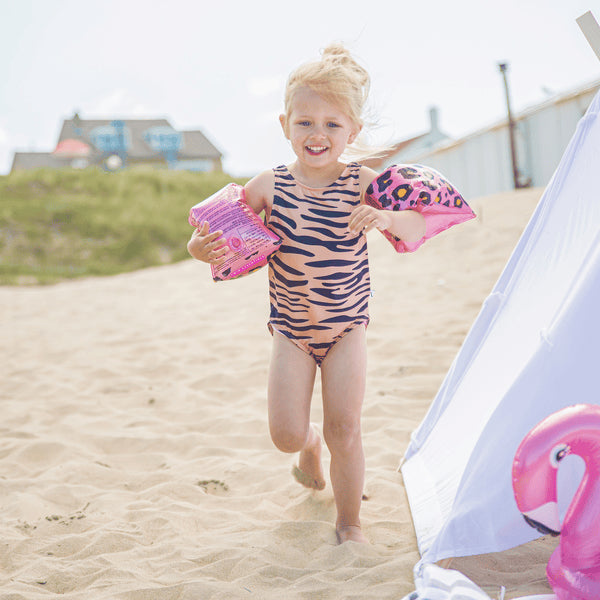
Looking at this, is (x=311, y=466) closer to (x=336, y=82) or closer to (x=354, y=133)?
(x=354, y=133)

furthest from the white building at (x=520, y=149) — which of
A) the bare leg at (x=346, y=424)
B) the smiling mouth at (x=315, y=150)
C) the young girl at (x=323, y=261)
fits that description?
the bare leg at (x=346, y=424)

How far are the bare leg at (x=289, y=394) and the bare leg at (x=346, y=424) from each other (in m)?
0.08

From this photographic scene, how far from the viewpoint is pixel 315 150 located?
7.84ft

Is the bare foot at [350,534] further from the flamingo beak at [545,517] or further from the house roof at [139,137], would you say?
the house roof at [139,137]

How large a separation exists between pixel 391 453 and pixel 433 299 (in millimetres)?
3422

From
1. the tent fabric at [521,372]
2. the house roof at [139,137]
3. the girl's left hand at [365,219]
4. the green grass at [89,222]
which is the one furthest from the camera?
the house roof at [139,137]

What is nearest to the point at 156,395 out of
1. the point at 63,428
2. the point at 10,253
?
the point at 63,428

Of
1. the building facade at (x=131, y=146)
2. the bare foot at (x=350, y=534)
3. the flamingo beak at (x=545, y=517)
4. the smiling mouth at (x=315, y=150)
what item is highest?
the building facade at (x=131, y=146)

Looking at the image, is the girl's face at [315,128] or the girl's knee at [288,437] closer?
the girl's face at [315,128]

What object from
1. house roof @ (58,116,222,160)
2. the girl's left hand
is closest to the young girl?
the girl's left hand

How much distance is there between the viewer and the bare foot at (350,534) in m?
2.43

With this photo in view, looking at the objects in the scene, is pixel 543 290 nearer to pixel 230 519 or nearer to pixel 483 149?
pixel 230 519

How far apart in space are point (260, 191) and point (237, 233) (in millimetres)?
252

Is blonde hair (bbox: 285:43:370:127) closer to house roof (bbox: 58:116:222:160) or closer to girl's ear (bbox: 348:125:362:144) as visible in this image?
girl's ear (bbox: 348:125:362:144)
